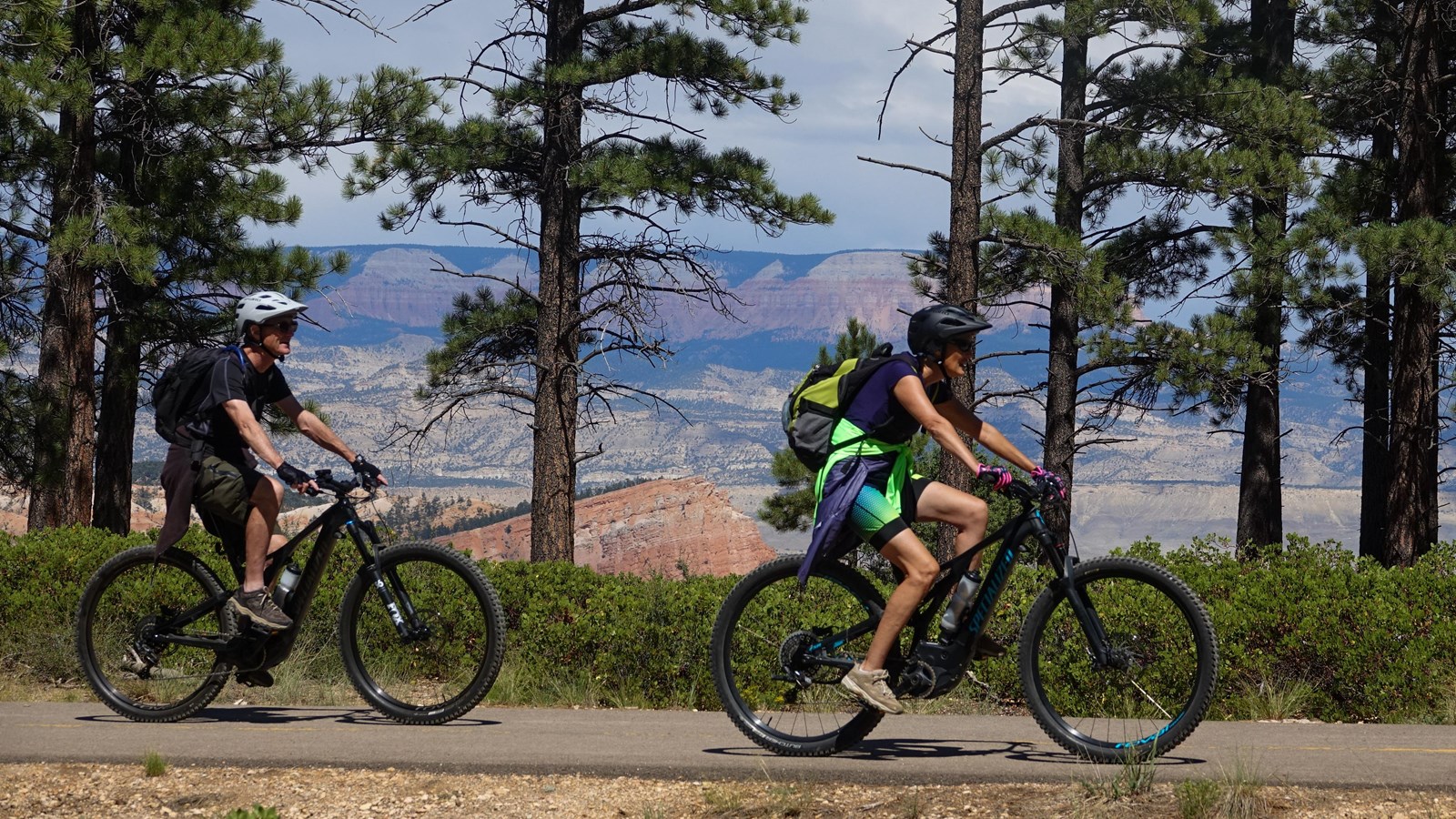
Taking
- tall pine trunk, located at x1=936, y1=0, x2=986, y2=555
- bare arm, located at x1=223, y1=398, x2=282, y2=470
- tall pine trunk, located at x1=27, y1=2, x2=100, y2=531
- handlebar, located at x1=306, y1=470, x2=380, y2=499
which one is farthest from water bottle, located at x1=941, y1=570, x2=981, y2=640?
tall pine trunk, located at x1=27, y1=2, x2=100, y2=531

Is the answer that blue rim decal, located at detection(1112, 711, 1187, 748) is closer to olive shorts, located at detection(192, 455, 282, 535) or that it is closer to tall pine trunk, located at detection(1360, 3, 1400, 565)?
olive shorts, located at detection(192, 455, 282, 535)

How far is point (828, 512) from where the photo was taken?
615 cm

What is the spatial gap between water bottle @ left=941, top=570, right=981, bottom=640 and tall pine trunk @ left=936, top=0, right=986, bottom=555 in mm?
11757

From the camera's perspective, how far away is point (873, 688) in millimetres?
6105

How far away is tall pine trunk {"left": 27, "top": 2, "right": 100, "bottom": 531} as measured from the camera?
16.9m

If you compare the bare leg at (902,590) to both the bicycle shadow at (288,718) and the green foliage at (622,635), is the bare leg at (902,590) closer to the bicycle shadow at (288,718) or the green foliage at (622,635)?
the bicycle shadow at (288,718)

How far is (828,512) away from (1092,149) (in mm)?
18111

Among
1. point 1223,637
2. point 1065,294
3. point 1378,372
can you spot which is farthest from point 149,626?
point 1378,372

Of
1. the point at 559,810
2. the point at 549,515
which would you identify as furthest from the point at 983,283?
the point at 559,810

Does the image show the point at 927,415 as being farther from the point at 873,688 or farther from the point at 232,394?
the point at 232,394

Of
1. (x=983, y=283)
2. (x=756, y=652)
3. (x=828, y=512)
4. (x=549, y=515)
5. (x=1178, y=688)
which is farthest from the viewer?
(x=983, y=283)

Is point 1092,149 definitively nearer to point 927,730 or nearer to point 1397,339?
point 1397,339

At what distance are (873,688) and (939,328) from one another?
5.15ft

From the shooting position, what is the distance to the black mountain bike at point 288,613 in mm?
6992
